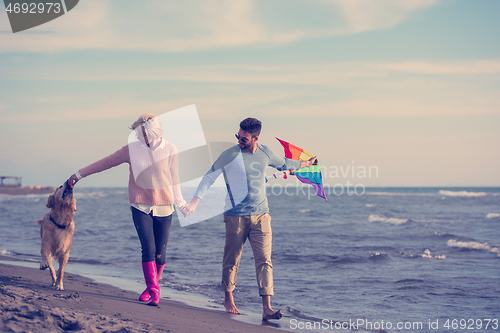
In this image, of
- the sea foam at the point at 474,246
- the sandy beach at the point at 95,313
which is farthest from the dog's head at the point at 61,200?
the sea foam at the point at 474,246

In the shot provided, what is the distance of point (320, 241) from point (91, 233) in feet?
25.6

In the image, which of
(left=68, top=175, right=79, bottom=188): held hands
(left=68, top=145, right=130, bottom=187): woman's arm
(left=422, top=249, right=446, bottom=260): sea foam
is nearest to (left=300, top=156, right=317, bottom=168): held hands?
(left=68, top=145, right=130, bottom=187): woman's arm

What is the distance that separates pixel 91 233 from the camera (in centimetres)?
1414

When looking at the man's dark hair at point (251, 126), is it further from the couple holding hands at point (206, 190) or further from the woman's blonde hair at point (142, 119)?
the woman's blonde hair at point (142, 119)

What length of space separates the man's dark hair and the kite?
1.06 m

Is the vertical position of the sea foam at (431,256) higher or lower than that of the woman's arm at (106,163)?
lower

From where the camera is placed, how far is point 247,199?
404cm

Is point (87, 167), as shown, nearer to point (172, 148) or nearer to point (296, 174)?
point (172, 148)

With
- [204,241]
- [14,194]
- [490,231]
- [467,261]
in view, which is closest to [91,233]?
[204,241]

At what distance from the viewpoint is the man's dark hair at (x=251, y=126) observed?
4.02 metres

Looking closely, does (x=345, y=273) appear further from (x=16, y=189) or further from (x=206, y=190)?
(x=16, y=189)

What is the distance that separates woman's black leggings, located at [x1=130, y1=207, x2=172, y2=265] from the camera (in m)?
4.06

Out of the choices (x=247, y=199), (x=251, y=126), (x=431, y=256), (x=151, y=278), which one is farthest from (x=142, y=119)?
(x=431, y=256)

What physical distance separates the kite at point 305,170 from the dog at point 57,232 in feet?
8.59
